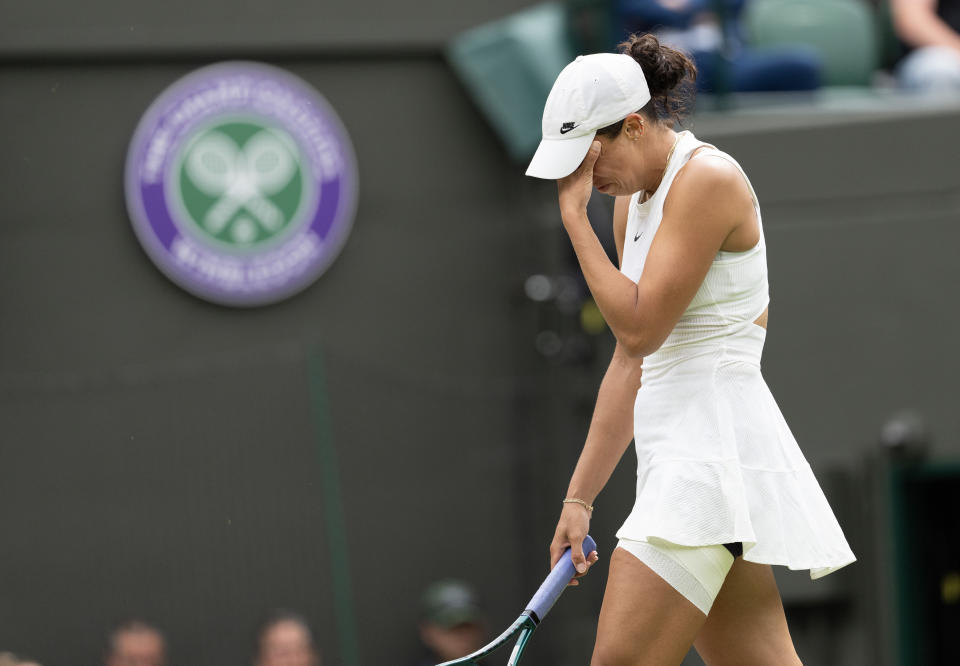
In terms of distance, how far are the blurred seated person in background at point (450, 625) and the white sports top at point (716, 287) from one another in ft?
14.6

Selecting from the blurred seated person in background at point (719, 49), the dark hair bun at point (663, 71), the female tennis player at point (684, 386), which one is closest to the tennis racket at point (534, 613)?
the female tennis player at point (684, 386)

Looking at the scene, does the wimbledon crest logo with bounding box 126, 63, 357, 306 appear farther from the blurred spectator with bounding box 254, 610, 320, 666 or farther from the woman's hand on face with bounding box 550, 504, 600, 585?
the woman's hand on face with bounding box 550, 504, 600, 585

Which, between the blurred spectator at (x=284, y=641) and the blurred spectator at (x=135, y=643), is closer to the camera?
the blurred spectator at (x=135, y=643)

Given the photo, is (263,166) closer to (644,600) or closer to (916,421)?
(916,421)

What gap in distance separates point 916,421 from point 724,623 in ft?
13.6

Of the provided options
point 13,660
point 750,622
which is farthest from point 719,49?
point 750,622

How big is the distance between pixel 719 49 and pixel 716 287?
14.8 ft

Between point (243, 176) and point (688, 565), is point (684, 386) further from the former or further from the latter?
point (243, 176)

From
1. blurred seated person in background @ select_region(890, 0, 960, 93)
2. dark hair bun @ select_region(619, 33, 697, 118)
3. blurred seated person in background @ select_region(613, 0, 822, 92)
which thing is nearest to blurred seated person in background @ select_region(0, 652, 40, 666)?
dark hair bun @ select_region(619, 33, 697, 118)

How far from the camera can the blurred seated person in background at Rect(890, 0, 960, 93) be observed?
7.57 m

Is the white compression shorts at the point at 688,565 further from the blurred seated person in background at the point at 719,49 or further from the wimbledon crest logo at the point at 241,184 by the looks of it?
the wimbledon crest logo at the point at 241,184

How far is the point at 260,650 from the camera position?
666cm

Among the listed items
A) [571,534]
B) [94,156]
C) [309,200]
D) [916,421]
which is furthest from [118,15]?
[571,534]

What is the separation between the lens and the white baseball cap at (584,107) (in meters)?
2.97
